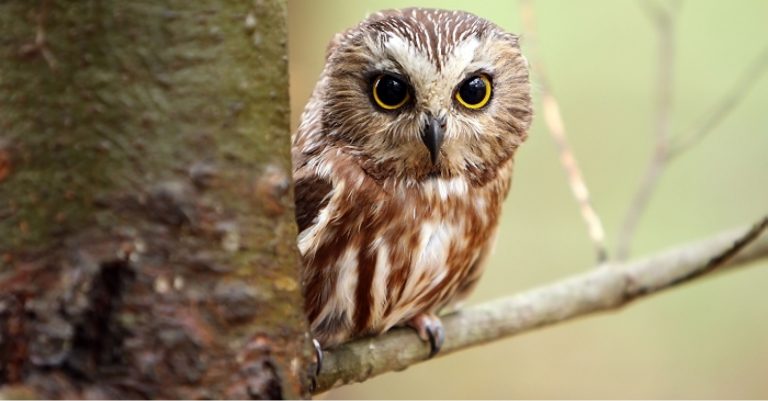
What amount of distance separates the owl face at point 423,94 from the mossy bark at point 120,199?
866mm

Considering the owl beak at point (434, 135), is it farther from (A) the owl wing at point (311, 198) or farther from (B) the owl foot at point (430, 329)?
(B) the owl foot at point (430, 329)

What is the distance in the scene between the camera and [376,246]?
2.27 m

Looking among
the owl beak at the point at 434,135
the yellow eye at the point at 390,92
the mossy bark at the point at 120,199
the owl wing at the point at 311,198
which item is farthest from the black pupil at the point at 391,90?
the mossy bark at the point at 120,199

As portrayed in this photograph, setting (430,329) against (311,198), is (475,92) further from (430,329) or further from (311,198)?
(430,329)

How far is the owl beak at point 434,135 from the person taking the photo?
2.17m

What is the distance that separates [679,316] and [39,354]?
4563 mm

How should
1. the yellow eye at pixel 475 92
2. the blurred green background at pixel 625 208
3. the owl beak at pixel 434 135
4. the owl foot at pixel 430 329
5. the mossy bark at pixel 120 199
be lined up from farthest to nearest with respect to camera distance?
the blurred green background at pixel 625 208 < the owl foot at pixel 430 329 < the yellow eye at pixel 475 92 < the owl beak at pixel 434 135 < the mossy bark at pixel 120 199

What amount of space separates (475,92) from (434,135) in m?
0.22

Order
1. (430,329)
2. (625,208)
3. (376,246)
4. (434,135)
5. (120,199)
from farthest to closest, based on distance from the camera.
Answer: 1. (625,208)
2. (430,329)
3. (376,246)
4. (434,135)
5. (120,199)

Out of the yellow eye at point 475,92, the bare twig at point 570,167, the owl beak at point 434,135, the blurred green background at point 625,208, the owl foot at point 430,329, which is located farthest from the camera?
the blurred green background at point 625,208

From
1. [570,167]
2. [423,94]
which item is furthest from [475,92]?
[570,167]

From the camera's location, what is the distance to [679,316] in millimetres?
5258

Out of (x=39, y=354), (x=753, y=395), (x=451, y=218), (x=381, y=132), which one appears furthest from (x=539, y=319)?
(x=753, y=395)

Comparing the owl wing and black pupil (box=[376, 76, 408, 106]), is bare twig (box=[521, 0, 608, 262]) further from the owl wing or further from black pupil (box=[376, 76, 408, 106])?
the owl wing
